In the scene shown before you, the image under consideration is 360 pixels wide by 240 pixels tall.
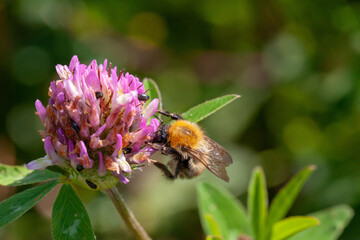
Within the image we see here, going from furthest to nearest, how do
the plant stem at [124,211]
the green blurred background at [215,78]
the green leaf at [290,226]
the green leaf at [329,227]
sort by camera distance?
the green blurred background at [215,78] < the green leaf at [329,227] < the green leaf at [290,226] < the plant stem at [124,211]

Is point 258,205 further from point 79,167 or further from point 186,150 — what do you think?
point 79,167

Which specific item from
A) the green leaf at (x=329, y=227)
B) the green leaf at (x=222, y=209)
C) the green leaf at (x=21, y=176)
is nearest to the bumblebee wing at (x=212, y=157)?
the green leaf at (x=222, y=209)

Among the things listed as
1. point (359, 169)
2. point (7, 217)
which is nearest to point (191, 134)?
point (7, 217)

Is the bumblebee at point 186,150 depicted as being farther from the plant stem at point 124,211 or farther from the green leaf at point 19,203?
the green leaf at point 19,203

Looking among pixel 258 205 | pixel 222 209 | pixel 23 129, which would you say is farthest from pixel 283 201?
pixel 23 129

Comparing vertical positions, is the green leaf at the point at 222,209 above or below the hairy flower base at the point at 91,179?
below

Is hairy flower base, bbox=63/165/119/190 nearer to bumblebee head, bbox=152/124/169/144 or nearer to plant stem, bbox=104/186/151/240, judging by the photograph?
plant stem, bbox=104/186/151/240

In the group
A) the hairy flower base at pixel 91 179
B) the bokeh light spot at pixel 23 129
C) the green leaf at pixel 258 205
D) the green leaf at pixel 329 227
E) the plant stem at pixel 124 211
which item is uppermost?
the hairy flower base at pixel 91 179
